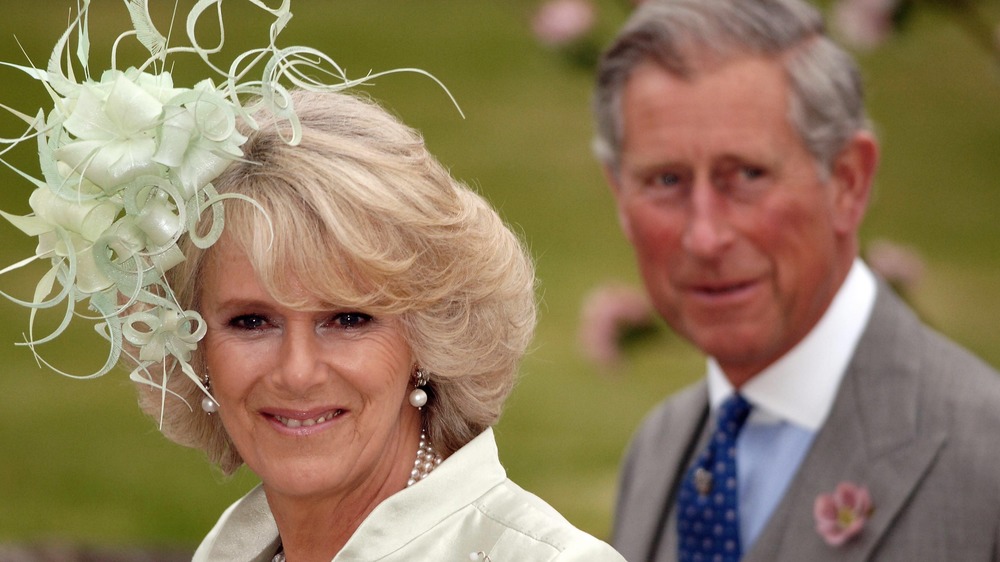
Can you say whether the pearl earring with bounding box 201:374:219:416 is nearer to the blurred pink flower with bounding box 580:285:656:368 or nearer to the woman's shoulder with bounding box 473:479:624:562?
the woman's shoulder with bounding box 473:479:624:562

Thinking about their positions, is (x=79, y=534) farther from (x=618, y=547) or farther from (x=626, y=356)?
(x=618, y=547)

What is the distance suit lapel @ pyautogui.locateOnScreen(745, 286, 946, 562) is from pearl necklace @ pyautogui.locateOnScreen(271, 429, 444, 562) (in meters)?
0.94

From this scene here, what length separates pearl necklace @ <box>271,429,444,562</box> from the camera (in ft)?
7.10

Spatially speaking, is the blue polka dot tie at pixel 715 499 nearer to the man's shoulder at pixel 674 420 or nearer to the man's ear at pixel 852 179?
the man's shoulder at pixel 674 420

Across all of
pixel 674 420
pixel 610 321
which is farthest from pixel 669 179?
pixel 610 321

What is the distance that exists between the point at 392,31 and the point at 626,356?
5.37 ft

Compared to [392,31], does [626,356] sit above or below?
below

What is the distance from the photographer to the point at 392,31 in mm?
5934

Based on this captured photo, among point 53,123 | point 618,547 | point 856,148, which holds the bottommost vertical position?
point 618,547

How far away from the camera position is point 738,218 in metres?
3.01

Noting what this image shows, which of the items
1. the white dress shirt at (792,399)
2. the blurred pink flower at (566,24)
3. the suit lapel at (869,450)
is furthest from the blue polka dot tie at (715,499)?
the blurred pink flower at (566,24)

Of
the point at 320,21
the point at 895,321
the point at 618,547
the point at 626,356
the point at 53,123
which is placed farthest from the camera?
the point at 320,21

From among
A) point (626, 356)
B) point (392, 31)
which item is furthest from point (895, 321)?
point (392, 31)

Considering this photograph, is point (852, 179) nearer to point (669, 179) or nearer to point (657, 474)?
point (669, 179)
